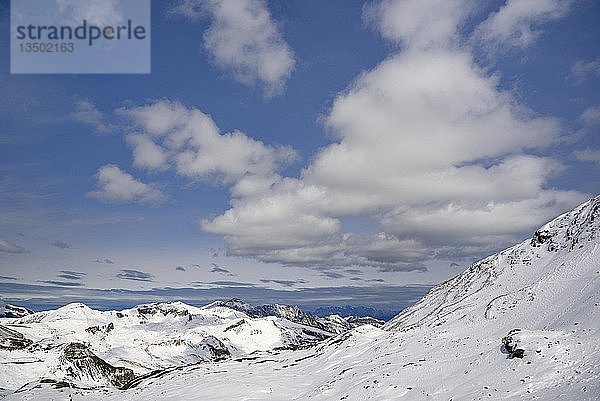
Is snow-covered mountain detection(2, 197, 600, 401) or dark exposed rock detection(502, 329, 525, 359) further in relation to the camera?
dark exposed rock detection(502, 329, 525, 359)

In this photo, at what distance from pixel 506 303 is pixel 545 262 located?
2559cm

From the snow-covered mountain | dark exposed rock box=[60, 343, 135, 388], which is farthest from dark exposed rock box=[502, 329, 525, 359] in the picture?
dark exposed rock box=[60, 343, 135, 388]

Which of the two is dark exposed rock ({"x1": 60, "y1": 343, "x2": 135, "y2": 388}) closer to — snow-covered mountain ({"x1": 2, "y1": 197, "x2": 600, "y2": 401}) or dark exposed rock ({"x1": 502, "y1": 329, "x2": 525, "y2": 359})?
snow-covered mountain ({"x1": 2, "y1": 197, "x2": 600, "y2": 401})

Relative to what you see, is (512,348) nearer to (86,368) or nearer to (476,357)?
(476,357)

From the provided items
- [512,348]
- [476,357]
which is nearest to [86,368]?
[476,357]

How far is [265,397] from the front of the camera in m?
45.8

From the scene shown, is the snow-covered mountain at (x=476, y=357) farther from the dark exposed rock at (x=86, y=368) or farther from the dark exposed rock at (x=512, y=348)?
the dark exposed rock at (x=86, y=368)

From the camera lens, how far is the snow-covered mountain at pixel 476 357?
31.7 metres

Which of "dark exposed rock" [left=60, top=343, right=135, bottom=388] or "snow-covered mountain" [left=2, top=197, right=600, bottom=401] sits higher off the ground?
"snow-covered mountain" [left=2, top=197, right=600, bottom=401]

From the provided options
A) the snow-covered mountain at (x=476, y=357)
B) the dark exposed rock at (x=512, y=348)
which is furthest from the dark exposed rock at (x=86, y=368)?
the dark exposed rock at (x=512, y=348)

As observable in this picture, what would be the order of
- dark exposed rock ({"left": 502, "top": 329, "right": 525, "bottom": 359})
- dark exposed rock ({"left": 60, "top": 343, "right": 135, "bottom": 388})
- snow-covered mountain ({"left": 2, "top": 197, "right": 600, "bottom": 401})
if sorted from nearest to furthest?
snow-covered mountain ({"left": 2, "top": 197, "right": 600, "bottom": 401}), dark exposed rock ({"left": 502, "top": 329, "right": 525, "bottom": 359}), dark exposed rock ({"left": 60, "top": 343, "right": 135, "bottom": 388})

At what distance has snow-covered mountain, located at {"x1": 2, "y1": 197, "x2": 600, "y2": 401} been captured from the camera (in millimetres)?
31680

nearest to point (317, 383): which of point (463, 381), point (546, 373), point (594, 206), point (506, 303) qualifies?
point (463, 381)

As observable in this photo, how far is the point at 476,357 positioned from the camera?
4122 centimetres
